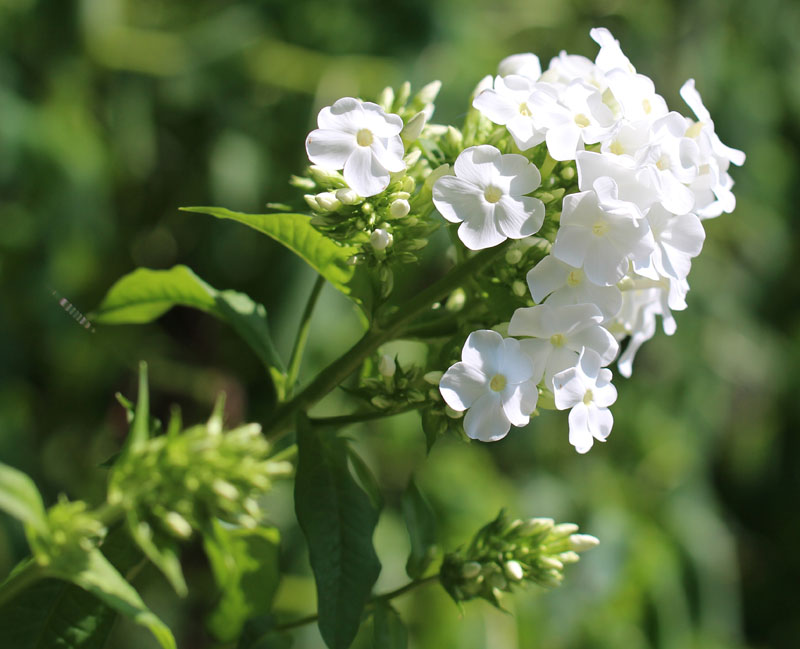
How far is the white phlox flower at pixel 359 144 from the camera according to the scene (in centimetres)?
80

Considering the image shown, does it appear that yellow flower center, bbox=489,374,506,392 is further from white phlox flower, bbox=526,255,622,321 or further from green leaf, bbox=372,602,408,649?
green leaf, bbox=372,602,408,649

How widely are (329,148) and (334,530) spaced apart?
0.38 m

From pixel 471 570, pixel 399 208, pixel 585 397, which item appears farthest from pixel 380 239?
pixel 471 570

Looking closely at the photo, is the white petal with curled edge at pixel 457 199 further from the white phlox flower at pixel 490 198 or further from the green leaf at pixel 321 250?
the green leaf at pixel 321 250

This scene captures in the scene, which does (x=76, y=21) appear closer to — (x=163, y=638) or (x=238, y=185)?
(x=238, y=185)

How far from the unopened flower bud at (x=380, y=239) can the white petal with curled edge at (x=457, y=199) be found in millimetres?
58

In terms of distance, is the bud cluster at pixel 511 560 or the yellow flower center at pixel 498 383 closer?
the yellow flower center at pixel 498 383

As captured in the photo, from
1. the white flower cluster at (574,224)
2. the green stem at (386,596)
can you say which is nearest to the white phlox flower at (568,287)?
the white flower cluster at (574,224)

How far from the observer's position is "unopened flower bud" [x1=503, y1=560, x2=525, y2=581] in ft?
2.90

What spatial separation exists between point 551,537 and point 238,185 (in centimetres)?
147

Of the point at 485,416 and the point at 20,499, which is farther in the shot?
the point at 485,416

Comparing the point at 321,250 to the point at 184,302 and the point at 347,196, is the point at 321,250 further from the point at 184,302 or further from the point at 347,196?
the point at 184,302

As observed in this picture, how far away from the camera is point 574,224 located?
78 centimetres

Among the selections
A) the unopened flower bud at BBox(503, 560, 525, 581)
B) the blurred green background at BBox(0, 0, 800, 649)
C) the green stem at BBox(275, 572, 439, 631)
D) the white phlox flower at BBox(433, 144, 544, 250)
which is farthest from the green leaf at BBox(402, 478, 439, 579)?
the blurred green background at BBox(0, 0, 800, 649)
